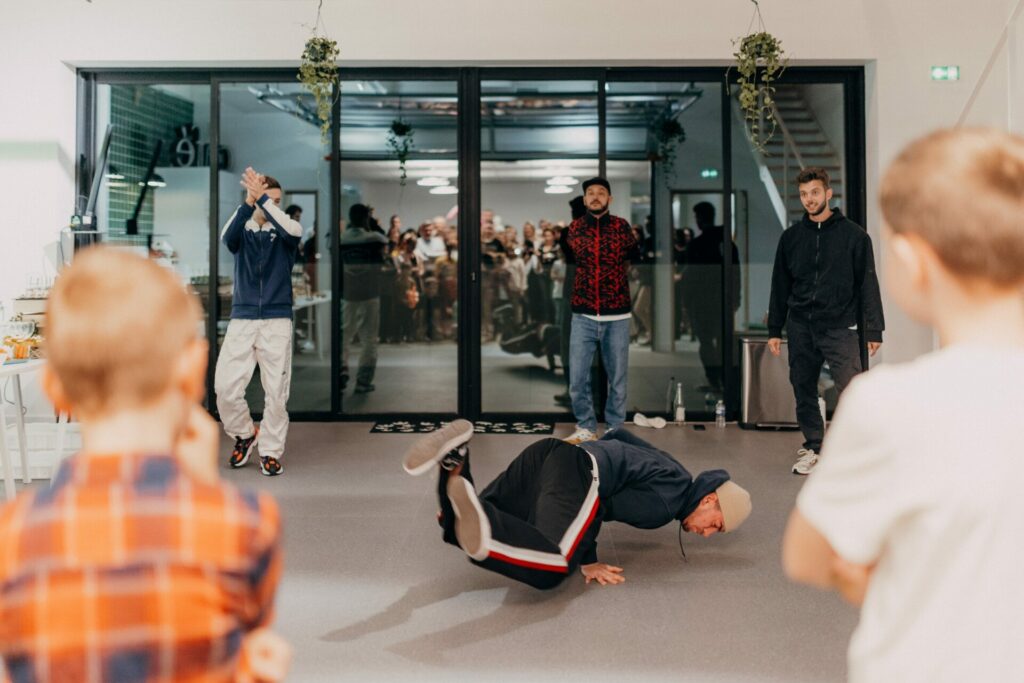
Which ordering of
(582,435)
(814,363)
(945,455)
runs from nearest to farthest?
(945,455)
(814,363)
(582,435)

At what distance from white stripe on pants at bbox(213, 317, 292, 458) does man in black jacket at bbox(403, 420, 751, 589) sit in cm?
217

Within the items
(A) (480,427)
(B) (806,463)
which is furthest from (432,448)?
(A) (480,427)

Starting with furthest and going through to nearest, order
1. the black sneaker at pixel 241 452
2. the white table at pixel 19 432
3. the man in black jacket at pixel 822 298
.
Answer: the black sneaker at pixel 241 452 < the man in black jacket at pixel 822 298 < the white table at pixel 19 432

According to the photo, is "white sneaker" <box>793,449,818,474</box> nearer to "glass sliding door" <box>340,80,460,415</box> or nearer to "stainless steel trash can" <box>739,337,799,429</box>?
"stainless steel trash can" <box>739,337,799,429</box>

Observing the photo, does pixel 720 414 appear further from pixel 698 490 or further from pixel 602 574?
pixel 602 574

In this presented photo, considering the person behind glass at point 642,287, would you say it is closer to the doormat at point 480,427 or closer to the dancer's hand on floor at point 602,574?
the doormat at point 480,427

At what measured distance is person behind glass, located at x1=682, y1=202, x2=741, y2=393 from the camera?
710 centimetres

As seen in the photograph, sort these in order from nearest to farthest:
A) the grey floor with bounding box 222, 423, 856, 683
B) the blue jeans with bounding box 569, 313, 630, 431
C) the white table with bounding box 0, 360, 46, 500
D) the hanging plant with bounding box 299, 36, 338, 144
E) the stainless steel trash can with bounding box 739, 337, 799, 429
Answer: the grey floor with bounding box 222, 423, 856, 683 → the white table with bounding box 0, 360, 46, 500 → the blue jeans with bounding box 569, 313, 630, 431 → the hanging plant with bounding box 299, 36, 338, 144 → the stainless steel trash can with bounding box 739, 337, 799, 429

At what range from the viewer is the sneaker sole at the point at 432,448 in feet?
9.70

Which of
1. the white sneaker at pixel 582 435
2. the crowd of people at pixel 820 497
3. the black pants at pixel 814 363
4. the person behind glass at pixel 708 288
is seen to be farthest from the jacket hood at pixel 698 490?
the person behind glass at pixel 708 288

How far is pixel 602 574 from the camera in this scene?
3439 mm

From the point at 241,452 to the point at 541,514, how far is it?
2832 mm

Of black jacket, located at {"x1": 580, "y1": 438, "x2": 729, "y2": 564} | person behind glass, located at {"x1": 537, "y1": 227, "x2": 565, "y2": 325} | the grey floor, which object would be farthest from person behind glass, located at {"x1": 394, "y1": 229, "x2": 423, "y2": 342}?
black jacket, located at {"x1": 580, "y1": 438, "x2": 729, "y2": 564}

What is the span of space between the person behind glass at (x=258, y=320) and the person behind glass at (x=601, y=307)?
6.38 ft
